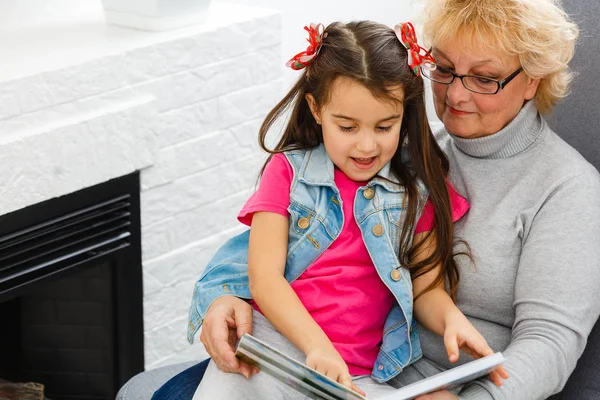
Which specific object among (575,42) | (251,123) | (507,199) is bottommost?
(251,123)

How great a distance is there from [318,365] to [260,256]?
0.77ft

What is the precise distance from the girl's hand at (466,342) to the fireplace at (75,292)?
0.94 metres

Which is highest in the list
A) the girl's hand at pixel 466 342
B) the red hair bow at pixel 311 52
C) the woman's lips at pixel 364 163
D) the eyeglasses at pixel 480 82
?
the red hair bow at pixel 311 52

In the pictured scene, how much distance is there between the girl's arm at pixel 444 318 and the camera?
1513mm

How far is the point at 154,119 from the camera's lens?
222 cm

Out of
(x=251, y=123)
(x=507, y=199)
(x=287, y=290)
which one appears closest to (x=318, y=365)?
(x=287, y=290)

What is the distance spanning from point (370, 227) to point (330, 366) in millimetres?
289

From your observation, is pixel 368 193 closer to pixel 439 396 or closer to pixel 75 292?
pixel 439 396

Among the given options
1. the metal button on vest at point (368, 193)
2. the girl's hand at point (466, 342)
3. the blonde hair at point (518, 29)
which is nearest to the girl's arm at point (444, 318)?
the girl's hand at point (466, 342)

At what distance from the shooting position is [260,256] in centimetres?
164

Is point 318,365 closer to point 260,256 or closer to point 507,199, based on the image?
point 260,256

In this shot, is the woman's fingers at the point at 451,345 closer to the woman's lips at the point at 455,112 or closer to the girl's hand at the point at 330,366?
the girl's hand at the point at 330,366

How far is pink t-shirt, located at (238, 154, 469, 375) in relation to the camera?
167 centimetres

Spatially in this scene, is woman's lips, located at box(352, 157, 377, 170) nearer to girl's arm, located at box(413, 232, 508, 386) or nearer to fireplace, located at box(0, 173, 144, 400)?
girl's arm, located at box(413, 232, 508, 386)
